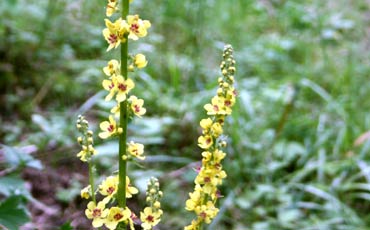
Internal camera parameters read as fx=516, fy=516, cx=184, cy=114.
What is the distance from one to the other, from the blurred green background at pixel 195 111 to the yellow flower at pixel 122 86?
0.52 meters

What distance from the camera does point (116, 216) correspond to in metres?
0.96

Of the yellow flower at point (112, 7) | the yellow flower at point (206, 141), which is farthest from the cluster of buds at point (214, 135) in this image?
the yellow flower at point (112, 7)

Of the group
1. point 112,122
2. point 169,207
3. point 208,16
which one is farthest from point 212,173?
point 208,16

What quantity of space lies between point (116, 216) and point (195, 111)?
5.44 feet

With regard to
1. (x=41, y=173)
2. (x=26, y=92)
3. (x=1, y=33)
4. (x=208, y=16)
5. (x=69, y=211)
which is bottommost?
(x=69, y=211)

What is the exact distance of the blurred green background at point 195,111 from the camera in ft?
7.09

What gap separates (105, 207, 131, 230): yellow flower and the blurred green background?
1.26ft

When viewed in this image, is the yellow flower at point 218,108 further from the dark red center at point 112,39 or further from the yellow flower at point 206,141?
the dark red center at point 112,39

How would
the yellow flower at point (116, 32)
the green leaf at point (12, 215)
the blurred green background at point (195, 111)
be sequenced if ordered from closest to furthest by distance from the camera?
1. the yellow flower at point (116, 32)
2. the green leaf at point (12, 215)
3. the blurred green background at point (195, 111)

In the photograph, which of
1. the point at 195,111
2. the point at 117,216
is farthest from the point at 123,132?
the point at 195,111

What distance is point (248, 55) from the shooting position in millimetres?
3383

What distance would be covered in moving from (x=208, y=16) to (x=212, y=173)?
2.65 metres

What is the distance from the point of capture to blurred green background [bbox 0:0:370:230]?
2162 mm

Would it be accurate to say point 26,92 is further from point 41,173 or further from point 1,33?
point 41,173
